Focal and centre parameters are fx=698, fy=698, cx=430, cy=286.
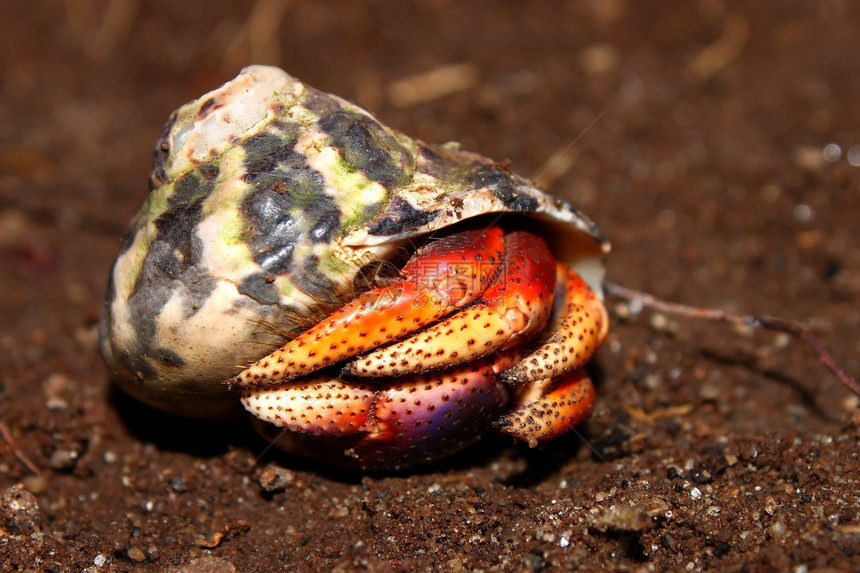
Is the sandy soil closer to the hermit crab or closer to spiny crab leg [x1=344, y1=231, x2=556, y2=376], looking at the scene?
the hermit crab

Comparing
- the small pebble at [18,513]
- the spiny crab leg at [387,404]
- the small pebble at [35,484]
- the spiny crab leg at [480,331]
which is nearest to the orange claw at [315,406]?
the spiny crab leg at [387,404]

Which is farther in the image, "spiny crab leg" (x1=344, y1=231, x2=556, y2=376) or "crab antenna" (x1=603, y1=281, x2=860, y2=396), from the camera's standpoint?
"crab antenna" (x1=603, y1=281, x2=860, y2=396)

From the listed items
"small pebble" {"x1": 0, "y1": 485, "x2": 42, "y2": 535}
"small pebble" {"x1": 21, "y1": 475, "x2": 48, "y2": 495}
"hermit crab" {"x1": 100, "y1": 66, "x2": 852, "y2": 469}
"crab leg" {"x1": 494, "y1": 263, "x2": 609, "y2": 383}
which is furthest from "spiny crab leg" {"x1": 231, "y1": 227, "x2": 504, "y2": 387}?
"small pebble" {"x1": 21, "y1": 475, "x2": 48, "y2": 495}

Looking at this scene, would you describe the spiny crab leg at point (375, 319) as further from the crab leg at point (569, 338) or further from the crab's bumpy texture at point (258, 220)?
the crab leg at point (569, 338)

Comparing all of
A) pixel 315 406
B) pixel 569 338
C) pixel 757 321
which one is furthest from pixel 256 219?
pixel 757 321

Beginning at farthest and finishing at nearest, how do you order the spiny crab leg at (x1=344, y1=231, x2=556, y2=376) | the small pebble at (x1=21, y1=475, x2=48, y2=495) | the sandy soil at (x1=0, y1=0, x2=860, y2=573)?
1. the small pebble at (x1=21, y1=475, x2=48, y2=495)
2. the sandy soil at (x1=0, y1=0, x2=860, y2=573)
3. the spiny crab leg at (x1=344, y1=231, x2=556, y2=376)

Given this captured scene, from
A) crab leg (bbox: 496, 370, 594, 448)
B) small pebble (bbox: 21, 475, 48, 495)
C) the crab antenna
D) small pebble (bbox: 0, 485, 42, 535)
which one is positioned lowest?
small pebble (bbox: 21, 475, 48, 495)

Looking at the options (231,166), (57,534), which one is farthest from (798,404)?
(57,534)
